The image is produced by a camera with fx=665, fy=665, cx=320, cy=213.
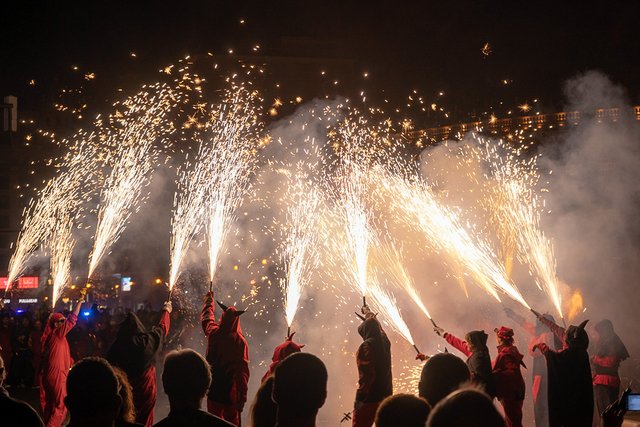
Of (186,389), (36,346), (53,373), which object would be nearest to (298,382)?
(186,389)

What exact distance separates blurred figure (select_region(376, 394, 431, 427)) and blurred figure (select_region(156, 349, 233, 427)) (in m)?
0.83

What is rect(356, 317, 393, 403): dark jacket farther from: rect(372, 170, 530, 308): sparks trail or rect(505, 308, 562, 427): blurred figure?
rect(372, 170, 530, 308): sparks trail

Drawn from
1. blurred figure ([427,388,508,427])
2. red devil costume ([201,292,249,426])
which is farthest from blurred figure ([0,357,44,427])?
red devil costume ([201,292,249,426])

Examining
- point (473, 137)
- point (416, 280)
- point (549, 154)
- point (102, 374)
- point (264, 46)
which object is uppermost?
point (264, 46)

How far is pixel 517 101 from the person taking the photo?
916 inches

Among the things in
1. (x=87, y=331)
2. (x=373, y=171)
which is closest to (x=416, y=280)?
(x=373, y=171)

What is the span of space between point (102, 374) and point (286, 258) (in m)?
19.5

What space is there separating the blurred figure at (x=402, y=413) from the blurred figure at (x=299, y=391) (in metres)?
0.33

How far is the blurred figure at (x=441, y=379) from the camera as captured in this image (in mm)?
3674

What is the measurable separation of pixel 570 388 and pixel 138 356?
406cm

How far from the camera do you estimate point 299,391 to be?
2988 millimetres

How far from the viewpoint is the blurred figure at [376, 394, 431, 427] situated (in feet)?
9.19

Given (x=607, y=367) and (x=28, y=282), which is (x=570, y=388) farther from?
(x=28, y=282)

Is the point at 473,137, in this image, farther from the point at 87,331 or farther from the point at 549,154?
the point at 87,331
